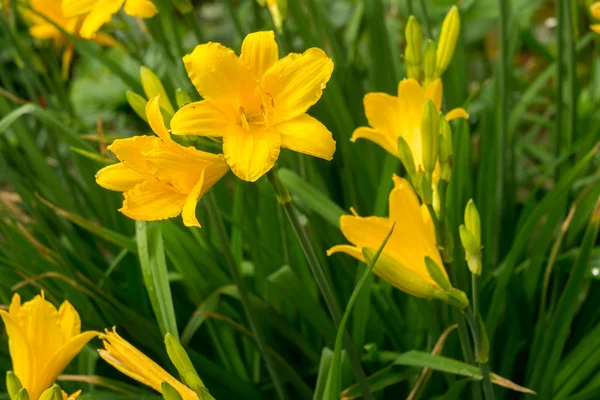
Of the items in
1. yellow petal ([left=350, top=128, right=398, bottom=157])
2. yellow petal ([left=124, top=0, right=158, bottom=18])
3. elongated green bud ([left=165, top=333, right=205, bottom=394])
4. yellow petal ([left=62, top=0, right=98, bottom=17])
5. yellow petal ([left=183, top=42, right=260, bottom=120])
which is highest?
yellow petal ([left=62, top=0, right=98, bottom=17])

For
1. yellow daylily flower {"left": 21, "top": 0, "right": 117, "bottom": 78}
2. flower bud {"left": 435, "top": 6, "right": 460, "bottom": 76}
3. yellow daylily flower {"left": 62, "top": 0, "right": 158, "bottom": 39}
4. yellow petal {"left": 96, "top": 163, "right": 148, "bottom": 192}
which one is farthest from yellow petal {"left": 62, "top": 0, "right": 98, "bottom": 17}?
flower bud {"left": 435, "top": 6, "right": 460, "bottom": 76}

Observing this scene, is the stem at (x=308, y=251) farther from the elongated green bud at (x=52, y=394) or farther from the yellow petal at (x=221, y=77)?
the elongated green bud at (x=52, y=394)

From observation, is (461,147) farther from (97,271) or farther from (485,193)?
(97,271)

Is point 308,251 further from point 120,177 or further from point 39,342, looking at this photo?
point 39,342

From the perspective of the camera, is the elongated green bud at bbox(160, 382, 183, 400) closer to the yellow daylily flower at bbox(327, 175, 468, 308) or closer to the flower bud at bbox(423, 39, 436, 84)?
the yellow daylily flower at bbox(327, 175, 468, 308)

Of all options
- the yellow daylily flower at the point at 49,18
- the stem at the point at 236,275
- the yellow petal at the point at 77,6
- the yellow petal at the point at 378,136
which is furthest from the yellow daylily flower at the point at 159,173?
the yellow daylily flower at the point at 49,18
